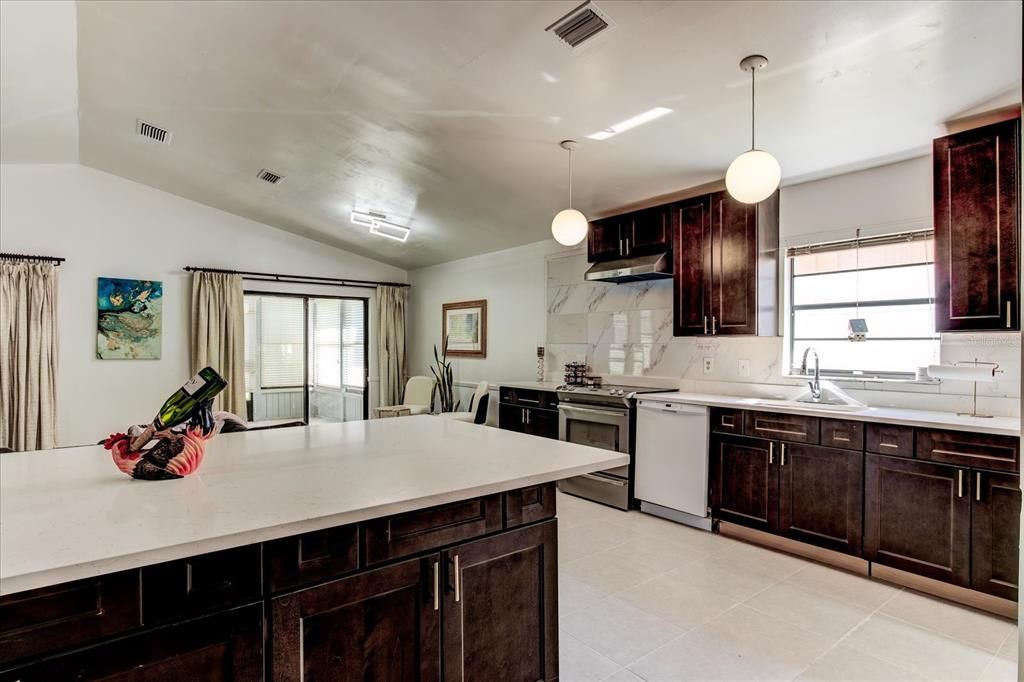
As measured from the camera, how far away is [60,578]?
967 millimetres

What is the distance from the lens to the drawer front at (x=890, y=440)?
2.87 meters

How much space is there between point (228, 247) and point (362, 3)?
4.92 metres

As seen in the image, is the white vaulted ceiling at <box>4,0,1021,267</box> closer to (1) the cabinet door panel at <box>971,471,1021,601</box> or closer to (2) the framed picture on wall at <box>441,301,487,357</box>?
(1) the cabinet door panel at <box>971,471,1021,601</box>

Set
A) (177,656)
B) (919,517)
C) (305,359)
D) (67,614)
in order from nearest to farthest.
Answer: (67,614) < (177,656) < (919,517) < (305,359)

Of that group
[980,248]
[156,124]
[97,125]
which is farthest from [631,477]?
[97,125]

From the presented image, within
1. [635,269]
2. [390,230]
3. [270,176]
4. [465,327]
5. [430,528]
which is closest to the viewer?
[430,528]

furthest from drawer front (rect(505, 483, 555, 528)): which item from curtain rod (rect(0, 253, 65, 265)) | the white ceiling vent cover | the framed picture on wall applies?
curtain rod (rect(0, 253, 65, 265))

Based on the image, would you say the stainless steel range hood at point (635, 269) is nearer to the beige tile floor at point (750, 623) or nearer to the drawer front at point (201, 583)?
the beige tile floor at point (750, 623)

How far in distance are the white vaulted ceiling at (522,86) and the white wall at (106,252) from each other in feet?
3.53

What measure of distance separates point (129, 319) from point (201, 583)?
18.9ft

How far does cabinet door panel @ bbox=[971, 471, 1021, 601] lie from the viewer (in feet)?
8.34

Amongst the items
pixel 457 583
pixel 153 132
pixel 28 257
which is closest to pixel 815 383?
pixel 457 583

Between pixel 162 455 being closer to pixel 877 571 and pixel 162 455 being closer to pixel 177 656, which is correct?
pixel 177 656

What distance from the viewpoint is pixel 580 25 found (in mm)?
2295
